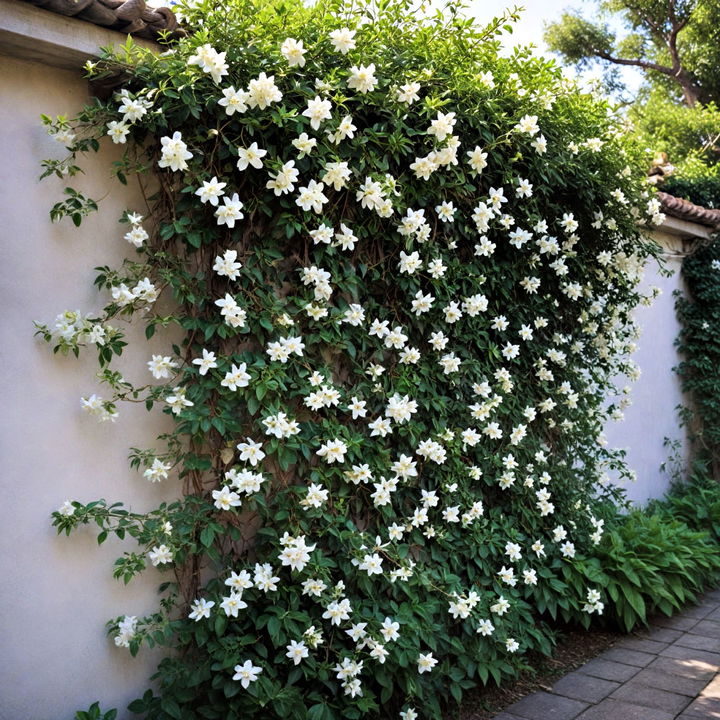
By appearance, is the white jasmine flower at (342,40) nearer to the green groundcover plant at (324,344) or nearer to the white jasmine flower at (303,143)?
the green groundcover plant at (324,344)

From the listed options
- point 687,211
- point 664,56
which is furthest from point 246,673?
point 664,56

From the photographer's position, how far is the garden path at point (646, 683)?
348cm

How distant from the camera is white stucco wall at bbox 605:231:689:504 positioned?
6.37 metres

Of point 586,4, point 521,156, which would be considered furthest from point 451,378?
point 586,4

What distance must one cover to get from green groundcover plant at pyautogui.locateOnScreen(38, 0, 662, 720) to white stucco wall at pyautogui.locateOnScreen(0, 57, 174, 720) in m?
0.08

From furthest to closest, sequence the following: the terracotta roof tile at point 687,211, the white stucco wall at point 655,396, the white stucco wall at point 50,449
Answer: the white stucco wall at point 655,396 < the terracotta roof tile at point 687,211 < the white stucco wall at point 50,449

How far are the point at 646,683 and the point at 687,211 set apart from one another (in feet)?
12.6

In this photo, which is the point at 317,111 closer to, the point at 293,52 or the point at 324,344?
the point at 293,52

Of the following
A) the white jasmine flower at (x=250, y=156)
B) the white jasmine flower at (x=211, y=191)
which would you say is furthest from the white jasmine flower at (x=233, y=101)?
the white jasmine flower at (x=211, y=191)

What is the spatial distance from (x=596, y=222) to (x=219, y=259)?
2323mm

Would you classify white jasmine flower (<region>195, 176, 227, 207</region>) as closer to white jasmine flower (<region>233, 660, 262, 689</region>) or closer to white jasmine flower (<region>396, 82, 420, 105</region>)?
white jasmine flower (<region>396, 82, 420, 105</region>)

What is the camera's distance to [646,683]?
382 centimetres

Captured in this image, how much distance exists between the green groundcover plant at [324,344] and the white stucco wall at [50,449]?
8cm

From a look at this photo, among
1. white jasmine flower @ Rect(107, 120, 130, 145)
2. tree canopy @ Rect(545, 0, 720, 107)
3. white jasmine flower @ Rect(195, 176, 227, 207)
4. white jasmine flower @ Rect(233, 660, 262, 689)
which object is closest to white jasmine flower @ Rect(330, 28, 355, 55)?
white jasmine flower @ Rect(195, 176, 227, 207)
